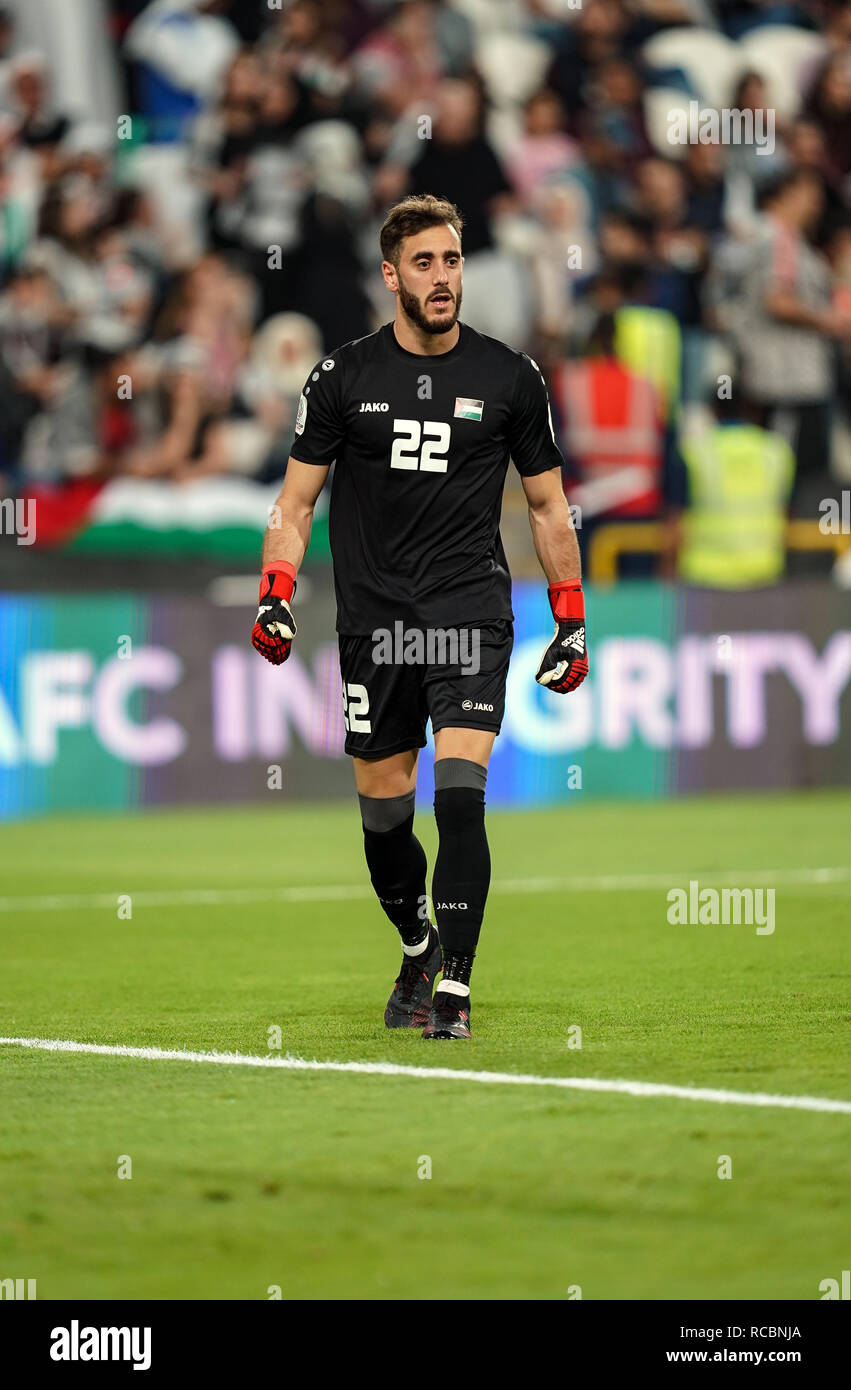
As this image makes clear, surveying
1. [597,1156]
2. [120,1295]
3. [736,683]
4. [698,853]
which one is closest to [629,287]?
[736,683]

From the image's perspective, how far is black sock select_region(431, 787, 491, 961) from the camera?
7004mm

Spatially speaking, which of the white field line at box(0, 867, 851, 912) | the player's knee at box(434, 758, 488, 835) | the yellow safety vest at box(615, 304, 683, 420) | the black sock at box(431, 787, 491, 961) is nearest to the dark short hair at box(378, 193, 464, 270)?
the player's knee at box(434, 758, 488, 835)

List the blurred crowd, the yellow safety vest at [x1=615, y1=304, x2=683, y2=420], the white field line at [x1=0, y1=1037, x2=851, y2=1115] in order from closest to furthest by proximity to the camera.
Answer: the white field line at [x1=0, y1=1037, x2=851, y2=1115], the blurred crowd, the yellow safety vest at [x1=615, y1=304, x2=683, y2=420]

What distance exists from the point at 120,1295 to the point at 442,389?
3.69 metres

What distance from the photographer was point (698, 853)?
13.0 meters

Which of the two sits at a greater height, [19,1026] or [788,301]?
[788,301]

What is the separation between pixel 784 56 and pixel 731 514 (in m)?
5.78

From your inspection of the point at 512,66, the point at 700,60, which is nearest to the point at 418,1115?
the point at 512,66

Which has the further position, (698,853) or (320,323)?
(320,323)

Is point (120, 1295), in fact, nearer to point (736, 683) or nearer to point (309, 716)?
point (309, 716)

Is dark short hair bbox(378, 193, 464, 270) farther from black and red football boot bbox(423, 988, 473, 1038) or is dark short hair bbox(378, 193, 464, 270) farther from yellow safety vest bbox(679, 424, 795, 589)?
yellow safety vest bbox(679, 424, 795, 589)

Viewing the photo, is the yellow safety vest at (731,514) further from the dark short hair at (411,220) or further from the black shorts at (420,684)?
the dark short hair at (411,220)

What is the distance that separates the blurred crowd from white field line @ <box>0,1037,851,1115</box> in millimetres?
10158

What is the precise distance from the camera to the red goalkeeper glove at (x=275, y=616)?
7.17 metres
